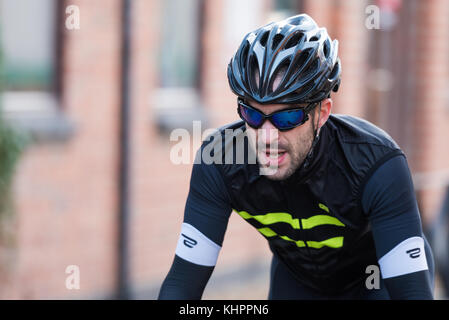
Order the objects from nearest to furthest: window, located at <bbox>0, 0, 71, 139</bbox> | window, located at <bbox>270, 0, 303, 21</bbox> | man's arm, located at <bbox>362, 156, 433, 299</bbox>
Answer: man's arm, located at <bbox>362, 156, 433, 299</bbox>
window, located at <bbox>0, 0, 71, 139</bbox>
window, located at <bbox>270, 0, 303, 21</bbox>

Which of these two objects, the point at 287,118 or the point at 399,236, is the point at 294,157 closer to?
the point at 287,118

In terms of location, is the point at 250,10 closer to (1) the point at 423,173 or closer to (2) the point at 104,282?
(2) the point at 104,282

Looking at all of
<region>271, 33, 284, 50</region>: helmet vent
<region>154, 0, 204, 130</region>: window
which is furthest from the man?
<region>154, 0, 204, 130</region>: window

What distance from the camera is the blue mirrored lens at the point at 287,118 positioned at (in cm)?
276

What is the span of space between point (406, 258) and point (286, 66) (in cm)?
80

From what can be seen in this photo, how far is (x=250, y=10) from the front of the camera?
864 cm

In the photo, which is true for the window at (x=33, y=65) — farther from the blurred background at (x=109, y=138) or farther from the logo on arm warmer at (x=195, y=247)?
the logo on arm warmer at (x=195, y=247)

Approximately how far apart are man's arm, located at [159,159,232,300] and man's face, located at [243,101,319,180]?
0.78ft

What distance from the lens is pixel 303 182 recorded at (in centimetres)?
301

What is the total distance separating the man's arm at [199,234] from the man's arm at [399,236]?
59 centimetres

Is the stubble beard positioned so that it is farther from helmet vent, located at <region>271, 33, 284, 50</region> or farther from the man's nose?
helmet vent, located at <region>271, 33, 284, 50</region>

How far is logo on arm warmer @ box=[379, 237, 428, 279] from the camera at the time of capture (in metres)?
2.75

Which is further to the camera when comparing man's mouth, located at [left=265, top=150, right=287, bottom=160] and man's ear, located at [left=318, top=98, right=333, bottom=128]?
man's ear, located at [left=318, top=98, right=333, bottom=128]

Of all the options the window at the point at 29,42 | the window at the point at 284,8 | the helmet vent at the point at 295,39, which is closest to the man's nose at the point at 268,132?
the helmet vent at the point at 295,39
